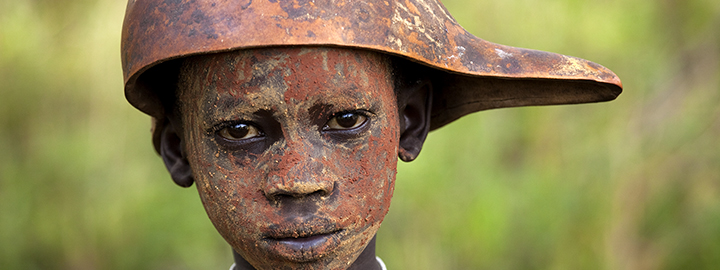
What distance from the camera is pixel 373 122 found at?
5.57ft

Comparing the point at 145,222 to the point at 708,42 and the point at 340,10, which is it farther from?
the point at 708,42

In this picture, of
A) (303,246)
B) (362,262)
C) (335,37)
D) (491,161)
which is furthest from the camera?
(491,161)

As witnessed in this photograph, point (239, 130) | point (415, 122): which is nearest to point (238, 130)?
point (239, 130)

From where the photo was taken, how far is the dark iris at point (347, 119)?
165cm

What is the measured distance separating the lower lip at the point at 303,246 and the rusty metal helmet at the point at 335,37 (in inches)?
19.2

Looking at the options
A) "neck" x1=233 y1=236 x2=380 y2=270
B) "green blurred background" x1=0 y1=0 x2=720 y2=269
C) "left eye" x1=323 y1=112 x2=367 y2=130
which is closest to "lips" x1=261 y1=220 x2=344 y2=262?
"left eye" x1=323 y1=112 x2=367 y2=130

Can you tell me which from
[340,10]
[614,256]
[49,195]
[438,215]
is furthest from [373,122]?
[49,195]

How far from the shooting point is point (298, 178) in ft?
→ 5.14

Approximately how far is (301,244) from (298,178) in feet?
0.59

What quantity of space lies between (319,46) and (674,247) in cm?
329

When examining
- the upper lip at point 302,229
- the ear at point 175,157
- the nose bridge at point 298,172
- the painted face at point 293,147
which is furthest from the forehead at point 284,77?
the ear at point 175,157

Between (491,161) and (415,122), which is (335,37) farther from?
(491,161)

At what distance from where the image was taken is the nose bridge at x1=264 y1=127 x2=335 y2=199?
1569 mm

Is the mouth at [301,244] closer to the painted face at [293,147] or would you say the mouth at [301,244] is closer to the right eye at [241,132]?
the painted face at [293,147]
